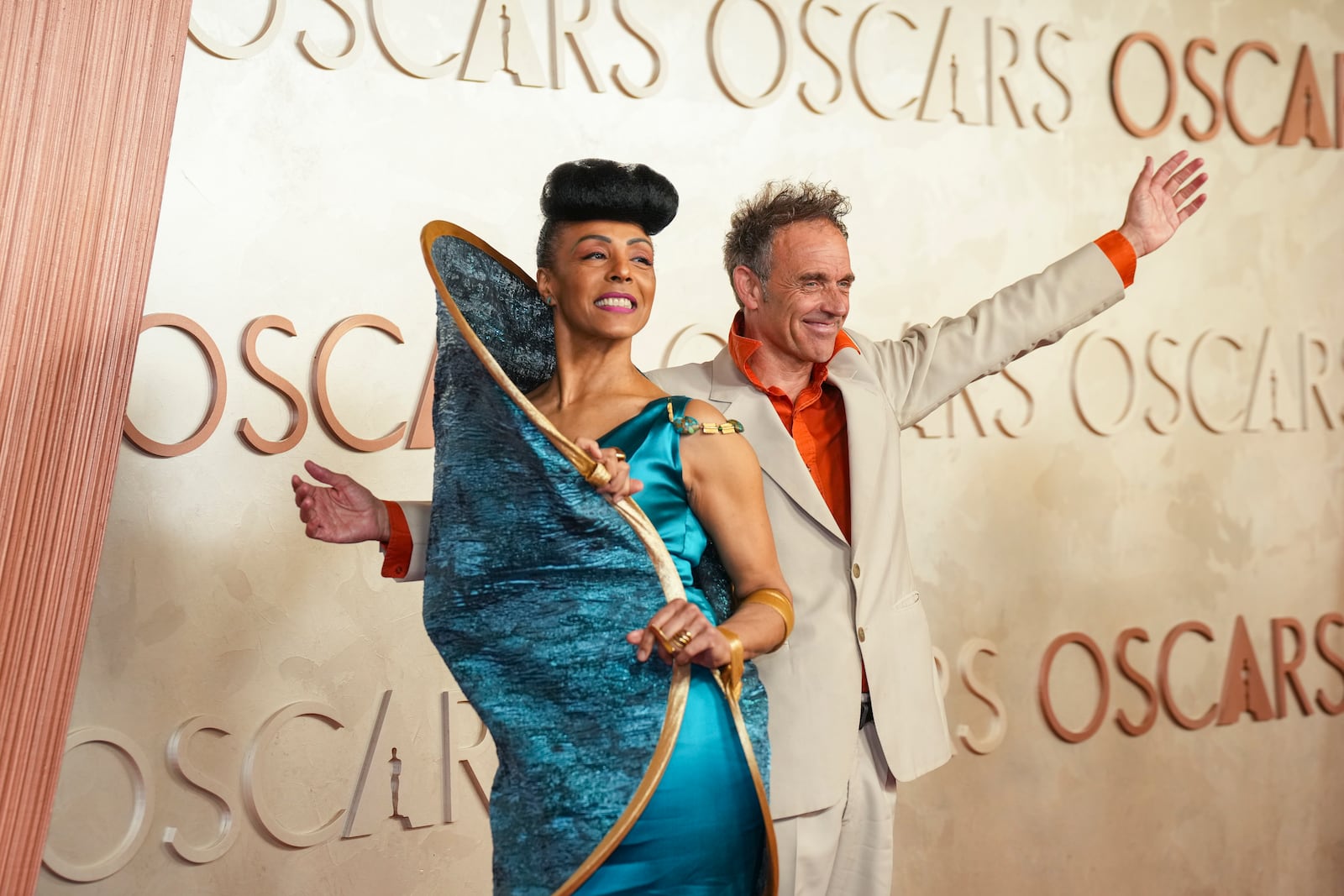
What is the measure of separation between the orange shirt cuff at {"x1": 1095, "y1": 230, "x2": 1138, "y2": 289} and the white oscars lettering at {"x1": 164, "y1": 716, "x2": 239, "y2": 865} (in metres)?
2.13

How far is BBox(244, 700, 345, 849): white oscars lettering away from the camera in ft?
9.16

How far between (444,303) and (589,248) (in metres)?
0.22

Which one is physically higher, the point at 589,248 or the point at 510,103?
the point at 510,103

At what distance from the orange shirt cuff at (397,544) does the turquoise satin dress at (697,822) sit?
47 centimetres

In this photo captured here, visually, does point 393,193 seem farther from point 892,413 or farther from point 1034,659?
point 1034,659

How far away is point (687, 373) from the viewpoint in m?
2.19

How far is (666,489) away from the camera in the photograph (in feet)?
5.56

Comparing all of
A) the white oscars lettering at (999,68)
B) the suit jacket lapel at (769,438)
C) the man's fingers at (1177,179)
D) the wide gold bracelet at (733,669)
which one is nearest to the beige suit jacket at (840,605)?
the suit jacket lapel at (769,438)

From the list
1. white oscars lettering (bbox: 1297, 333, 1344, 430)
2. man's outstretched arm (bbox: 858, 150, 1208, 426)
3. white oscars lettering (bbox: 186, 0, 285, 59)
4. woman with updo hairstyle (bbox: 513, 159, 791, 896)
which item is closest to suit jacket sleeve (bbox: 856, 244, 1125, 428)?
man's outstretched arm (bbox: 858, 150, 1208, 426)

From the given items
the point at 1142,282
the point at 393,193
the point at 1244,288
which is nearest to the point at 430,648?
the point at 393,193

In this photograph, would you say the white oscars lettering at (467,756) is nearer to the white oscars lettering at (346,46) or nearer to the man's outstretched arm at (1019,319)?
the man's outstretched arm at (1019,319)

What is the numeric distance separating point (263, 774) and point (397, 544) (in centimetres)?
116

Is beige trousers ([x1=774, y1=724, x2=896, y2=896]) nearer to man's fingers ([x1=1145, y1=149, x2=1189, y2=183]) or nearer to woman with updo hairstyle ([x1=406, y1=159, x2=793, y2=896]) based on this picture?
woman with updo hairstyle ([x1=406, y1=159, x2=793, y2=896])

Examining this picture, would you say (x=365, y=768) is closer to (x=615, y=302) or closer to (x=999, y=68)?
(x=615, y=302)
